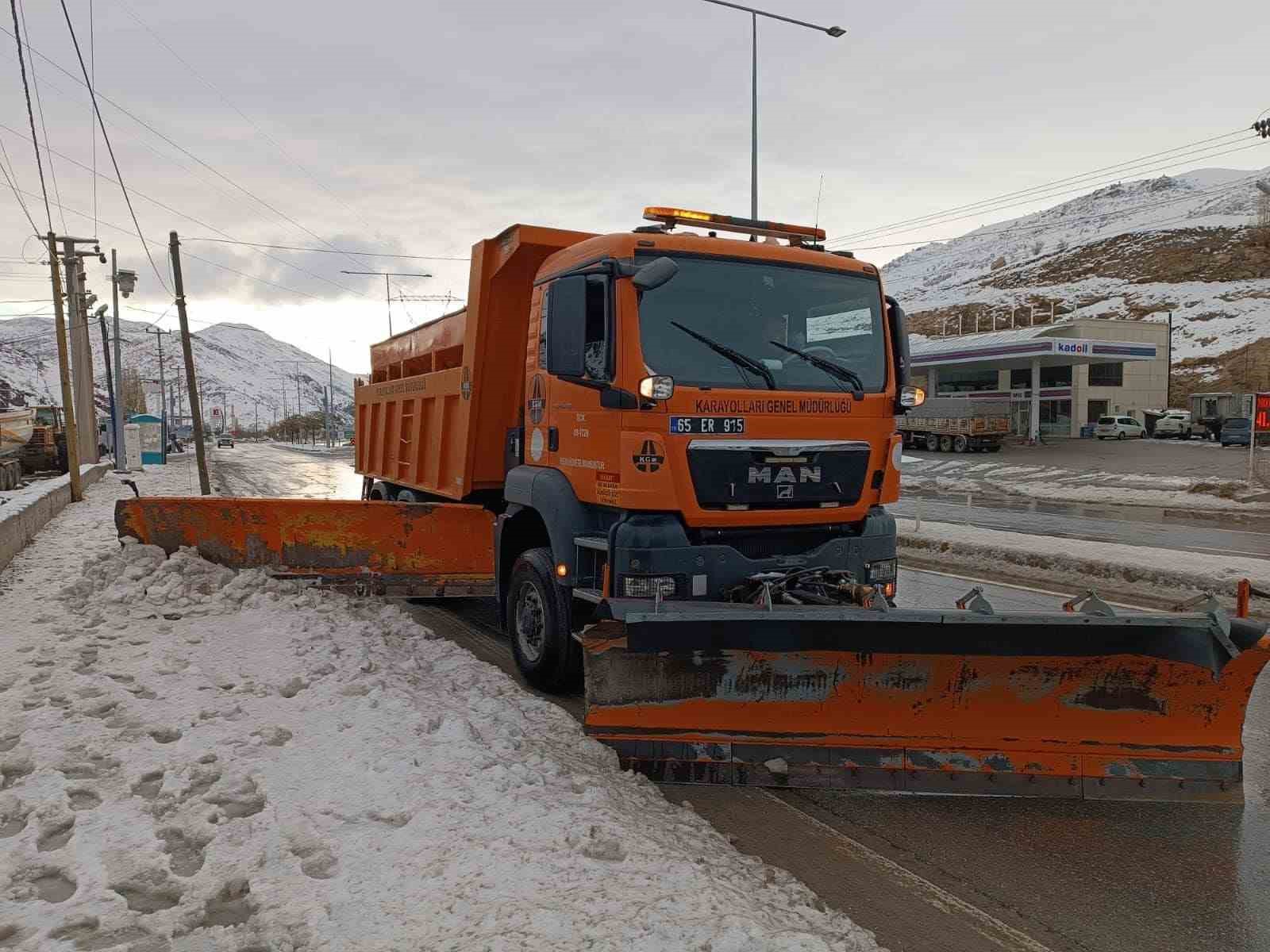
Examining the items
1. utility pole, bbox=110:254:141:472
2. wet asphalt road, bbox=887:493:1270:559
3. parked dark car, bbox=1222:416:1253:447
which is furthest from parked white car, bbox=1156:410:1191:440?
utility pole, bbox=110:254:141:472

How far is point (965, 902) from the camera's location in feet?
10.4

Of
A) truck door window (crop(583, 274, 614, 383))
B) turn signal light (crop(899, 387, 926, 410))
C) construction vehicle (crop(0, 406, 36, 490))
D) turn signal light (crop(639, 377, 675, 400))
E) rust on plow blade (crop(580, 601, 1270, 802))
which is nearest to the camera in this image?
rust on plow blade (crop(580, 601, 1270, 802))

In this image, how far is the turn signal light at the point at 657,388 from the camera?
4.56 meters

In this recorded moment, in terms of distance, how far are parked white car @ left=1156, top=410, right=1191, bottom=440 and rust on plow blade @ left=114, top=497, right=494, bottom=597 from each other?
53.7 metres

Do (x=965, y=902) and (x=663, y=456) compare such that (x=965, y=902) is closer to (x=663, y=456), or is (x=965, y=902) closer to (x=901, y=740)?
(x=901, y=740)

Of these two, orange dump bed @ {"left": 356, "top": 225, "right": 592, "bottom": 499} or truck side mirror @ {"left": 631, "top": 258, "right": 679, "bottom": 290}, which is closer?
truck side mirror @ {"left": 631, "top": 258, "right": 679, "bottom": 290}

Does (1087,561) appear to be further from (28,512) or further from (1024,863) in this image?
(28,512)

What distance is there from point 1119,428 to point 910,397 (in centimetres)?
5118

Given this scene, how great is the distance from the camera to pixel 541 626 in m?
5.49

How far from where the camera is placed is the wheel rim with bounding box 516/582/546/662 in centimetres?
551

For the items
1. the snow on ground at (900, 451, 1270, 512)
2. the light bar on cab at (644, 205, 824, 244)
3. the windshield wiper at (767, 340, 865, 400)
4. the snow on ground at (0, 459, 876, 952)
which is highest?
the light bar on cab at (644, 205, 824, 244)

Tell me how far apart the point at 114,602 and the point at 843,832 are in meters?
5.96

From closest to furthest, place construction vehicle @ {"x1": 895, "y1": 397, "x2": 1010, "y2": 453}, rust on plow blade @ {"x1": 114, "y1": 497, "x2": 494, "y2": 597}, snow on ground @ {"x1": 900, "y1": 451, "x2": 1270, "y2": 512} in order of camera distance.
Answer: rust on plow blade @ {"x1": 114, "y1": 497, "x2": 494, "y2": 597}, snow on ground @ {"x1": 900, "y1": 451, "x2": 1270, "y2": 512}, construction vehicle @ {"x1": 895, "y1": 397, "x2": 1010, "y2": 453}

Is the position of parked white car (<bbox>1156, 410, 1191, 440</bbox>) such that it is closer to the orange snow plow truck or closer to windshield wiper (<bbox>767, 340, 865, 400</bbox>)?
the orange snow plow truck
